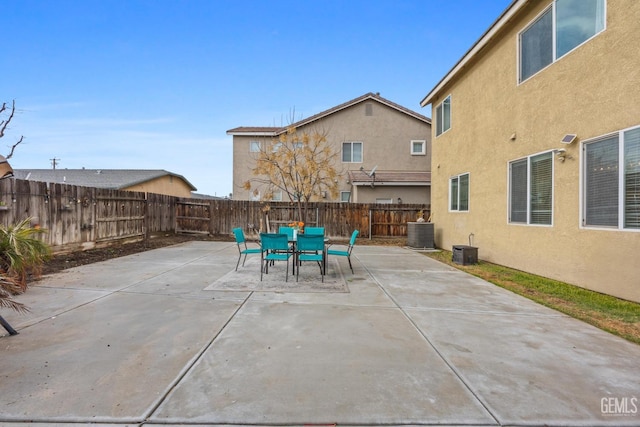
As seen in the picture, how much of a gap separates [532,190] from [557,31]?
11.0ft

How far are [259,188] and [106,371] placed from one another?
55.1ft

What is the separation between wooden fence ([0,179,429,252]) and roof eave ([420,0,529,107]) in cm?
585

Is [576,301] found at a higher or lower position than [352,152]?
lower

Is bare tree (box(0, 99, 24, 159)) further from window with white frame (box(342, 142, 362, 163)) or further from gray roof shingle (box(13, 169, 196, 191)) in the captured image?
gray roof shingle (box(13, 169, 196, 191))

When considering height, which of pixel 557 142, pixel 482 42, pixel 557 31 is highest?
pixel 482 42

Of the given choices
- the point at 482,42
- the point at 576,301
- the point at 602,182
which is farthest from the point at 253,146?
the point at 576,301

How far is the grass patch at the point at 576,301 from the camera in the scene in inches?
161

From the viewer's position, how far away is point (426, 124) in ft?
65.3

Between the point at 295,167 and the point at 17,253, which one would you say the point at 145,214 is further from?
the point at 17,253

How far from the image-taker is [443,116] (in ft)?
41.1

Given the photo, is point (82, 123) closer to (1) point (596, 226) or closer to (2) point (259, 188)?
(2) point (259, 188)

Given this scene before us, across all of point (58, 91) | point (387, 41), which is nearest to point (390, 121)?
point (387, 41)

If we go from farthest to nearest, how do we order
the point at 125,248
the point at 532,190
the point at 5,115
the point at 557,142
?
the point at 125,248, the point at 5,115, the point at 532,190, the point at 557,142


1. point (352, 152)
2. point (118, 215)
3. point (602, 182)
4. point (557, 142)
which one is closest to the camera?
point (602, 182)
